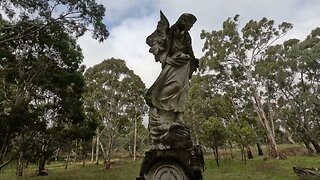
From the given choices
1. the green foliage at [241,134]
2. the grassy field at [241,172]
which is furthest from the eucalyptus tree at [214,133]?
the grassy field at [241,172]

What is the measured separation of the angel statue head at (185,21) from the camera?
19.2 feet

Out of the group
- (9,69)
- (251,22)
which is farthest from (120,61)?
(9,69)

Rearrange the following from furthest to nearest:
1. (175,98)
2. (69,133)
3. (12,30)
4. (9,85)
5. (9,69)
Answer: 1. (69,133)
2. (9,85)
3. (9,69)
4. (12,30)
5. (175,98)

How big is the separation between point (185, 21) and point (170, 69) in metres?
0.85

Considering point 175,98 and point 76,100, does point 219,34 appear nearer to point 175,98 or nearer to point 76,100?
point 76,100

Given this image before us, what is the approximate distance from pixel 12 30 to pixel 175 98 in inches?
379

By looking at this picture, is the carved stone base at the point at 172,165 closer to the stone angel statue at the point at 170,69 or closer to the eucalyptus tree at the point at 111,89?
the stone angel statue at the point at 170,69

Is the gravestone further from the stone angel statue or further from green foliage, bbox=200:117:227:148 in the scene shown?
green foliage, bbox=200:117:227:148

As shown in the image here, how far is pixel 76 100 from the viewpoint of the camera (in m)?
17.4

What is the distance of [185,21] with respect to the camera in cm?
588

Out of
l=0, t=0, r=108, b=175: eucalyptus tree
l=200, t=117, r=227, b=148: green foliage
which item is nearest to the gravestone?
l=0, t=0, r=108, b=175: eucalyptus tree

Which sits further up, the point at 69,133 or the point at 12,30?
the point at 12,30

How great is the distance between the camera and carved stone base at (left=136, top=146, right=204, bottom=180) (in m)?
4.91

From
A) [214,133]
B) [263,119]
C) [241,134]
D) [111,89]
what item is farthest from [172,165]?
[111,89]
